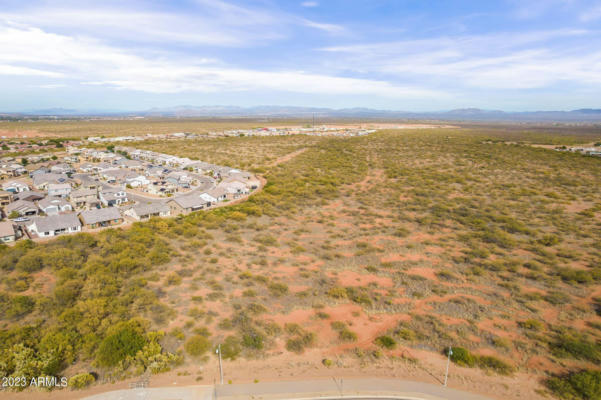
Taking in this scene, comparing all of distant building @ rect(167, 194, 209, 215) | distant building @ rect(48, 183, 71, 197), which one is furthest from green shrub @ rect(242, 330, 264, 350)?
distant building @ rect(48, 183, 71, 197)

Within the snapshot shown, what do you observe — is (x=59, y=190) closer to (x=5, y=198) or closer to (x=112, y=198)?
(x=5, y=198)

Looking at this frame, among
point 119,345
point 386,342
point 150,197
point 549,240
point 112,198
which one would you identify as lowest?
point 386,342

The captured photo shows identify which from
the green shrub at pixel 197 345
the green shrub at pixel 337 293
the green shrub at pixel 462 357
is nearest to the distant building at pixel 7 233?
the green shrub at pixel 197 345

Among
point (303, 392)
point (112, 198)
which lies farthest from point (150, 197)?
point (303, 392)

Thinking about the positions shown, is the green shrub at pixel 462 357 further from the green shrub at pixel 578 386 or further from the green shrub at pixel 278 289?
the green shrub at pixel 278 289

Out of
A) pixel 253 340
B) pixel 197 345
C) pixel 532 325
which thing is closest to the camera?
pixel 197 345

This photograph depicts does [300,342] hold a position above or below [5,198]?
below
